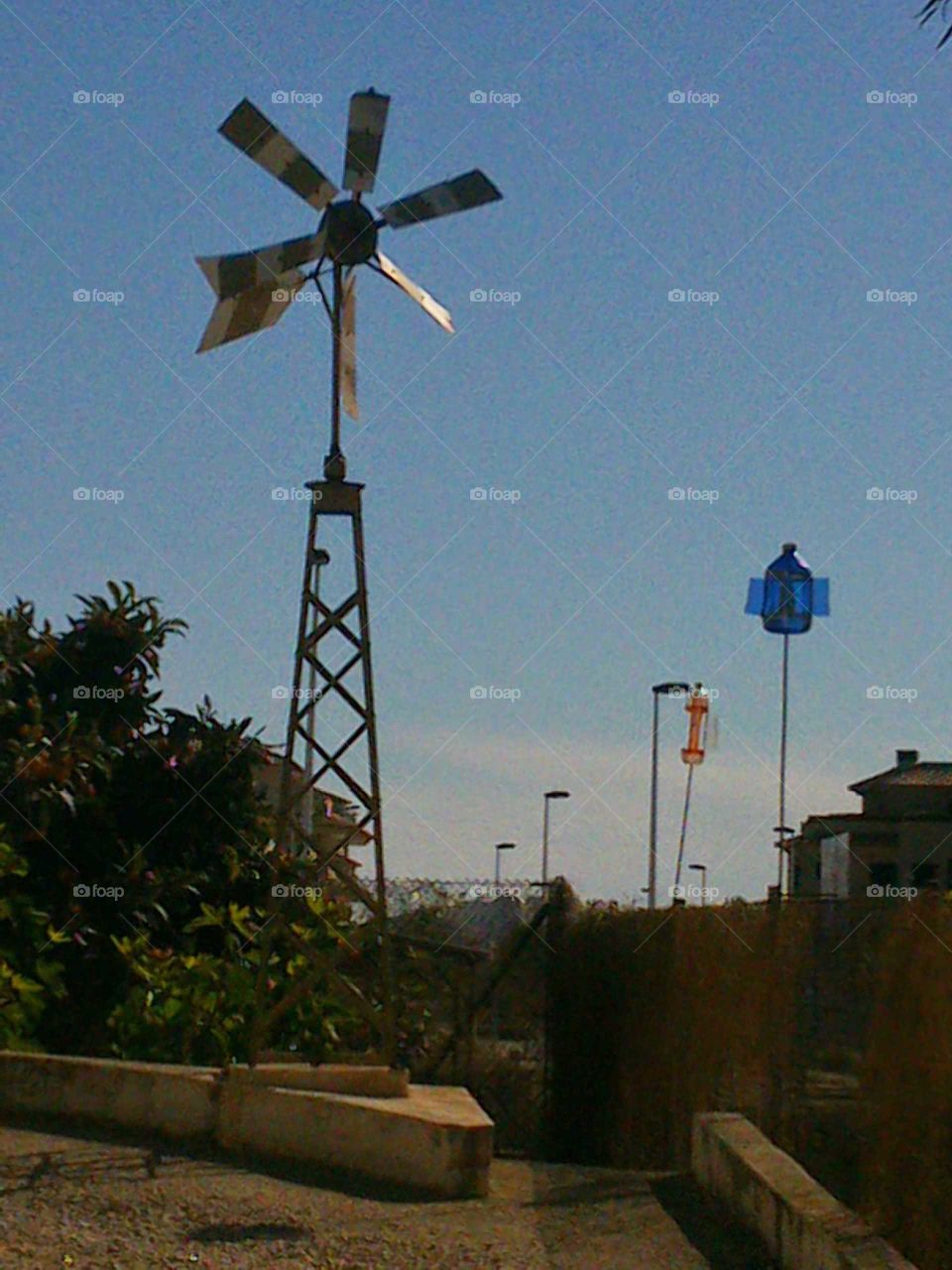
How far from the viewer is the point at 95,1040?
15.6m

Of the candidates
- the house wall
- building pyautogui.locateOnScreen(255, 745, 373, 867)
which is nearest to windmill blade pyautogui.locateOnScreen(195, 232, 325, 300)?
building pyautogui.locateOnScreen(255, 745, 373, 867)

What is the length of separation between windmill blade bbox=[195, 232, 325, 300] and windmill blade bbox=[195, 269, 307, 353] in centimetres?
4

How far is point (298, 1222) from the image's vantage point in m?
9.13

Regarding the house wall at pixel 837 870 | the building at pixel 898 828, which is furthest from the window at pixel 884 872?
the house wall at pixel 837 870

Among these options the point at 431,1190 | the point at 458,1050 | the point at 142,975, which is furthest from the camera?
the point at 458,1050

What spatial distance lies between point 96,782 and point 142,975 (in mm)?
2469

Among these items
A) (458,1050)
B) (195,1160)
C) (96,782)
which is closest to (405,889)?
(458,1050)

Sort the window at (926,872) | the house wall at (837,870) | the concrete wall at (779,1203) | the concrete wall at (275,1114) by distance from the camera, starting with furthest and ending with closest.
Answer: the window at (926,872) < the house wall at (837,870) < the concrete wall at (275,1114) < the concrete wall at (779,1203)

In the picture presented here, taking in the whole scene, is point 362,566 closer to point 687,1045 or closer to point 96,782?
point 687,1045

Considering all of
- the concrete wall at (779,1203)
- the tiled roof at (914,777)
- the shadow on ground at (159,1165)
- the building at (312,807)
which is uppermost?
the tiled roof at (914,777)

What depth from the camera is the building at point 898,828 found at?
51406 mm

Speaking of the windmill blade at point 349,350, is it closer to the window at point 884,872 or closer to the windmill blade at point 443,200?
the windmill blade at point 443,200

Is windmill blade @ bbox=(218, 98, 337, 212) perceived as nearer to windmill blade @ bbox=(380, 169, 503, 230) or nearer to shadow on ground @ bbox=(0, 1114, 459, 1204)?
windmill blade @ bbox=(380, 169, 503, 230)

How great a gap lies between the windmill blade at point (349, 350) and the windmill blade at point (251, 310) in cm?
35
